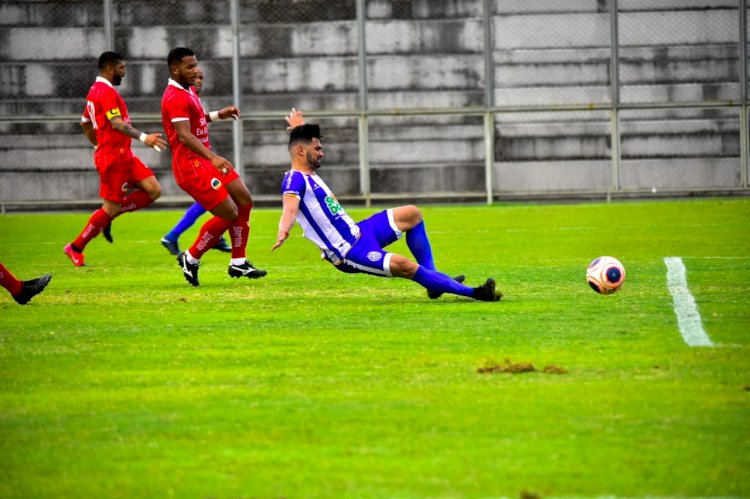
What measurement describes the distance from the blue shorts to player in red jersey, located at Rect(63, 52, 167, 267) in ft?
13.9

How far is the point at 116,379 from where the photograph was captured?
682 centimetres

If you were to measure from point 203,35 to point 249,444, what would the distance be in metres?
20.5

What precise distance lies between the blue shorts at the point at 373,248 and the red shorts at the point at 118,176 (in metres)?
4.54

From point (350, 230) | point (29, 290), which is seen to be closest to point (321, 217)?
point (350, 230)

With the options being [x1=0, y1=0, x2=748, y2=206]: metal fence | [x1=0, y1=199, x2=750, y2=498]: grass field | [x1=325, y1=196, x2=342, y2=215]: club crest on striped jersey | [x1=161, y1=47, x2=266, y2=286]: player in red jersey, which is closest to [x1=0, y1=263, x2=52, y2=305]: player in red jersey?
[x1=0, y1=199, x2=750, y2=498]: grass field

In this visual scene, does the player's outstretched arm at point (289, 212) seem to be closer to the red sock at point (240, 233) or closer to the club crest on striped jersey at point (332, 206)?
the club crest on striped jersey at point (332, 206)

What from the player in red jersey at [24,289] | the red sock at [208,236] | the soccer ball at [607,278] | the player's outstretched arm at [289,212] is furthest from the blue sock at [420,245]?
the player in red jersey at [24,289]

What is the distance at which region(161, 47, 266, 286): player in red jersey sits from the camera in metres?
11.5

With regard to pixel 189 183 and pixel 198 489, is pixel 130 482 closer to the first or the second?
pixel 198 489

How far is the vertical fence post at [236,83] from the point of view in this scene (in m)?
24.4

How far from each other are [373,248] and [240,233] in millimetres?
2343

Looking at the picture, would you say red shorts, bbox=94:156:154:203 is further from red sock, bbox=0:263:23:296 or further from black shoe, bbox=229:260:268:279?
red sock, bbox=0:263:23:296

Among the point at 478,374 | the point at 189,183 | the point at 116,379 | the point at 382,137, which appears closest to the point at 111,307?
the point at 189,183

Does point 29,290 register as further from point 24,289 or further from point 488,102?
point 488,102
